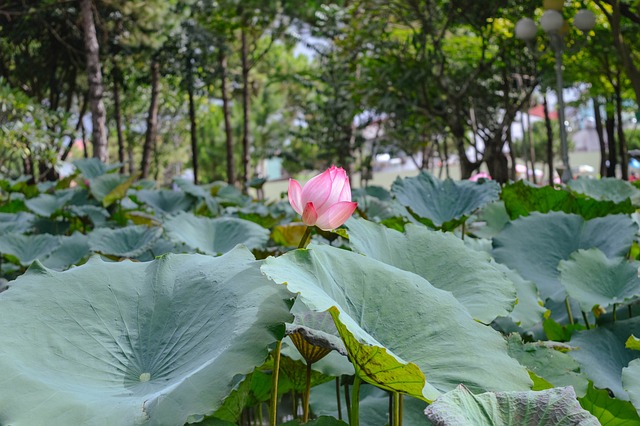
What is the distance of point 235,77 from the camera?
17281mm

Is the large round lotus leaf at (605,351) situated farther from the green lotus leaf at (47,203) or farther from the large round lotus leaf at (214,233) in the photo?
the green lotus leaf at (47,203)

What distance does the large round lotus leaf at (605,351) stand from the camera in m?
1.09

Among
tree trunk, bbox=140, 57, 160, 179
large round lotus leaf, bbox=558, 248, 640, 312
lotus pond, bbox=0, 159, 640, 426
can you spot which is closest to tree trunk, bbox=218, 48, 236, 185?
tree trunk, bbox=140, 57, 160, 179

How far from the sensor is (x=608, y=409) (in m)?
0.89

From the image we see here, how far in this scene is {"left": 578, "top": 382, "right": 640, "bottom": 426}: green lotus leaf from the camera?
83 centimetres

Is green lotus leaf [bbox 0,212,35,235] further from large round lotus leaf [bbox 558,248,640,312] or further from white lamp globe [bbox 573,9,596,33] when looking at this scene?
white lamp globe [bbox 573,9,596,33]

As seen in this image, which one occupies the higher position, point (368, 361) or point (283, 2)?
point (283, 2)

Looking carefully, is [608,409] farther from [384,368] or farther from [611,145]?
[611,145]

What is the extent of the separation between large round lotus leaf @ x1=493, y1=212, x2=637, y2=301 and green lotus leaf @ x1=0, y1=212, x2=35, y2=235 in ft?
5.90

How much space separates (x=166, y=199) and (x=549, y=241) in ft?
6.52

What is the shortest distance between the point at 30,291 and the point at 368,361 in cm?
42

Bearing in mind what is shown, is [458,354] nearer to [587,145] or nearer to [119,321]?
[119,321]

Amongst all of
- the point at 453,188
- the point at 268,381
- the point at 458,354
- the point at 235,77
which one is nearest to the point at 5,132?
the point at 453,188

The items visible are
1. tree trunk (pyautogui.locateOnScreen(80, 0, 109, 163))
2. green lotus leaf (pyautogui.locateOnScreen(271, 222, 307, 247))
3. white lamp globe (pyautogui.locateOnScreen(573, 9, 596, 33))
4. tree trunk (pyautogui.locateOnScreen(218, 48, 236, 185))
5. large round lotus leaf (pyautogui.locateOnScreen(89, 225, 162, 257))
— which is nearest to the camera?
large round lotus leaf (pyautogui.locateOnScreen(89, 225, 162, 257))
